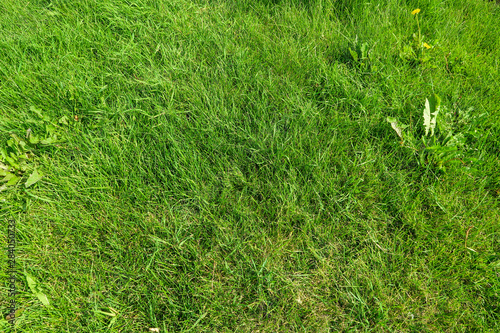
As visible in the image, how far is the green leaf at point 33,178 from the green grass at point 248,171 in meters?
0.05

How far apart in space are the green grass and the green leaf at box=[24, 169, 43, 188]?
0.05 metres

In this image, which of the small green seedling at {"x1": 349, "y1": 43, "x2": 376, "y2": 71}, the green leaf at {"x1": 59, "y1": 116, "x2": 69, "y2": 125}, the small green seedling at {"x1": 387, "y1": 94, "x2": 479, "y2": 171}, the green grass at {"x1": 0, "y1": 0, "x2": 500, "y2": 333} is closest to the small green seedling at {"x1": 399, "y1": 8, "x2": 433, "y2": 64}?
the green grass at {"x1": 0, "y1": 0, "x2": 500, "y2": 333}

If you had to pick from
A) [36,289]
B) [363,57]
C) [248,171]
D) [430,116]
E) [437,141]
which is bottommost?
[36,289]

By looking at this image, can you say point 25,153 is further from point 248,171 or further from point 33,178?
point 248,171

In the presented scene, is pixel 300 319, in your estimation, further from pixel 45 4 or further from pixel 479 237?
pixel 45 4

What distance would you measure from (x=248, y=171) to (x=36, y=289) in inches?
51.7

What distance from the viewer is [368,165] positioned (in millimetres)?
2006

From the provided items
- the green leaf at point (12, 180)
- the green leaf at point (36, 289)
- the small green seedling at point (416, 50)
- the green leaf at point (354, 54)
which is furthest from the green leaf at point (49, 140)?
the small green seedling at point (416, 50)

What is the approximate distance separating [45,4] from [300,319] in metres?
3.27

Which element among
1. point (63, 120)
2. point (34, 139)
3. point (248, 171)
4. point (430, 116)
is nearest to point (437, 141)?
point (430, 116)

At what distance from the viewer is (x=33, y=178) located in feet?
6.25

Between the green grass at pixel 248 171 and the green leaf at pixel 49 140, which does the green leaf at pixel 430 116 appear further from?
the green leaf at pixel 49 140

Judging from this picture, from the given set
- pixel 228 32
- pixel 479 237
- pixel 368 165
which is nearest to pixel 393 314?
pixel 479 237

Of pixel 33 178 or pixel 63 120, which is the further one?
pixel 63 120
